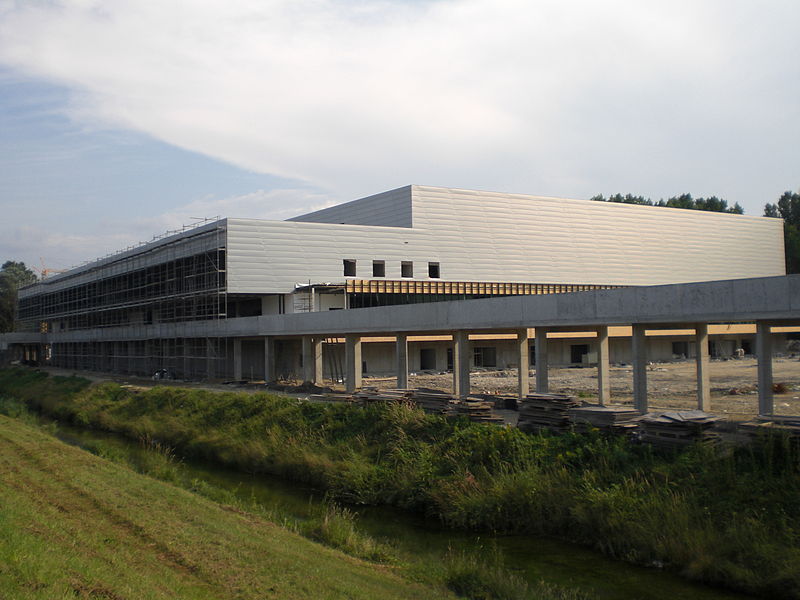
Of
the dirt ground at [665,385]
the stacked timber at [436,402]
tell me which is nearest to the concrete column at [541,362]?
the dirt ground at [665,385]

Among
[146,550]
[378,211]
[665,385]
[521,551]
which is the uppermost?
[378,211]

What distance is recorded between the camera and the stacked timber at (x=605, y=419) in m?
15.9

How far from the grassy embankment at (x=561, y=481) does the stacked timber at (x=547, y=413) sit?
2.23 ft

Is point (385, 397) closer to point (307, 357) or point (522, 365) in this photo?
point (522, 365)

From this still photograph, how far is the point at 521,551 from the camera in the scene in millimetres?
13328

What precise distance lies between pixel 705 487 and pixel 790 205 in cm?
10539

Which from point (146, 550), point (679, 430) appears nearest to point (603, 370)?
point (679, 430)

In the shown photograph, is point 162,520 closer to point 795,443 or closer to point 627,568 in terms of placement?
point 627,568

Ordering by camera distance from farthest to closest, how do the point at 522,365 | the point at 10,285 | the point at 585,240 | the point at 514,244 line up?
the point at 10,285, the point at 585,240, the point at 514,244, the point at 522,365

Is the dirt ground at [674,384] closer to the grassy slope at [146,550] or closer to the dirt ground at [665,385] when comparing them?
the dirt ground at [665,385]

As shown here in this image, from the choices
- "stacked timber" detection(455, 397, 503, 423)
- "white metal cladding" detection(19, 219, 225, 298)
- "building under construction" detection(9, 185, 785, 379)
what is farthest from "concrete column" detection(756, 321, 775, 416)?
"white metal cladding" detection(19, 219, 225, 298)

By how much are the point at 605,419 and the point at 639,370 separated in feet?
17.7

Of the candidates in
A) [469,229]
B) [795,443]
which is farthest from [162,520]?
[469,229]

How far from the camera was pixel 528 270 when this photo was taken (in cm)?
6219
